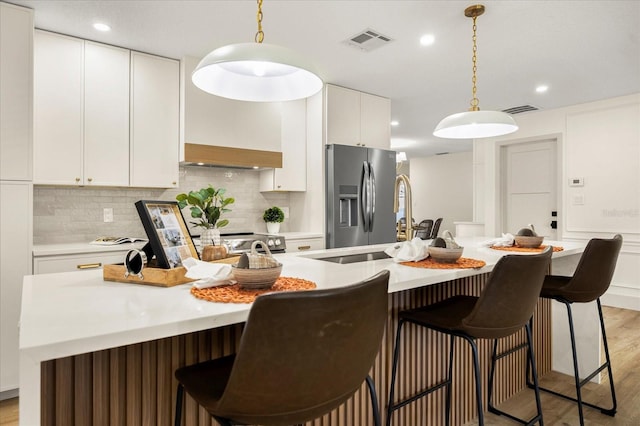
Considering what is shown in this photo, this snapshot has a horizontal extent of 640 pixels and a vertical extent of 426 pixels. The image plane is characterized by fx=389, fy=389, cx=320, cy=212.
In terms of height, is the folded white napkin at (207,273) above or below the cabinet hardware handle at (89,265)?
above

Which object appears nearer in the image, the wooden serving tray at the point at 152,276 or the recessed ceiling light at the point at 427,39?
the wooden serving tray at the point at 152,276

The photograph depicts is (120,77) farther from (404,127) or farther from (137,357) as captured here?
(404,127)

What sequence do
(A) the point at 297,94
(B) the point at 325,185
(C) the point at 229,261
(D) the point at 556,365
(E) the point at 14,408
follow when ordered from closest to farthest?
(C) the point at 229,261 → (A) the point at 297,94 → (E) the point at 14,408 → (D) the point at 556,365 → (B) the point at 325,185

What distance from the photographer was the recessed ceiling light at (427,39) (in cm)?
297

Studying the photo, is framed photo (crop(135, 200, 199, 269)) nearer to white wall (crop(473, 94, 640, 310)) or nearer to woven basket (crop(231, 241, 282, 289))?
woven basket (crop(231, 241, 282, 289))

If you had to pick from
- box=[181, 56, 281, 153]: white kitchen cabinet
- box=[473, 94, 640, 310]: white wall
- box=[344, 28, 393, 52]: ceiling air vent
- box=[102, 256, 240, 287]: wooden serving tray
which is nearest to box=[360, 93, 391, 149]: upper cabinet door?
box=[181, 56, 281, 153]: white kitchen cabinet

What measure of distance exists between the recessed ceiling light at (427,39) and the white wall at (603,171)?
299 centimetres

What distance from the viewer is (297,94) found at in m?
1.80

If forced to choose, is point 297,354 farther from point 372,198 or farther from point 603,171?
point 603,171

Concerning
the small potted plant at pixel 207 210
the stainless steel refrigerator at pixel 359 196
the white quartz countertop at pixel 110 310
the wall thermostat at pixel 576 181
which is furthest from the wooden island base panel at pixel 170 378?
the wall thermostat at pixel 576 181

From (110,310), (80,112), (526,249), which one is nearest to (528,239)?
(526,249)

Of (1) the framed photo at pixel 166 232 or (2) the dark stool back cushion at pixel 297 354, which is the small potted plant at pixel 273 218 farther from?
(2) the dark stool back cushion at pixel 297 354

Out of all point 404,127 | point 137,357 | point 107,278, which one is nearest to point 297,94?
point 107,278

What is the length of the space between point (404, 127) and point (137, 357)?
581 centimetres
